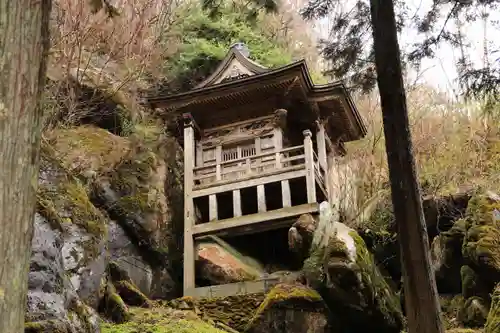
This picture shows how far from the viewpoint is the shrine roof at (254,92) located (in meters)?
12.4

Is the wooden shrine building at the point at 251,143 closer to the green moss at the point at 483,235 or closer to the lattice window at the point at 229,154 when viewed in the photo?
the lattice window at the point at 229,154

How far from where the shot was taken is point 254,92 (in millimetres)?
12766

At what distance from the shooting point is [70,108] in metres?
11.0

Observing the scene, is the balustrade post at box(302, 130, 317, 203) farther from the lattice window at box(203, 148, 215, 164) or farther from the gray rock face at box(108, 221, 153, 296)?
the gray rock face at box(108, 221, 153, 296)

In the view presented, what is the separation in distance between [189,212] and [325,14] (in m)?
6.61

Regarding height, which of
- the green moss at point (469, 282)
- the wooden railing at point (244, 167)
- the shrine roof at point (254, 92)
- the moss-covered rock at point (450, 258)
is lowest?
the green moss at point (469, 282)

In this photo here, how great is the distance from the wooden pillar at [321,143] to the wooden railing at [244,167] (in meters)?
0.30

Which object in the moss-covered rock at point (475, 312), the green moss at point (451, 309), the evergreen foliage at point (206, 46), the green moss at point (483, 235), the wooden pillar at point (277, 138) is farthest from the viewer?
the evergreen foliage at point (206, 46)

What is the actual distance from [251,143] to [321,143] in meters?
1.68

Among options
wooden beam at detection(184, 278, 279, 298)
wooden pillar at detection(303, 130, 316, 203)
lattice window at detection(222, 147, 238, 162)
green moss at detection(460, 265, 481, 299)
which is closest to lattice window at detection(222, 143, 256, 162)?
lattice window at detection(222, 147, 238, 162)

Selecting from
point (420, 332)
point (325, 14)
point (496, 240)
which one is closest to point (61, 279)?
point (420, 332)

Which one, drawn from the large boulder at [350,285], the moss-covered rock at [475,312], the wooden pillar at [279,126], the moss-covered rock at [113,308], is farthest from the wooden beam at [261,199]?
the moss-covered rock at [113,308]

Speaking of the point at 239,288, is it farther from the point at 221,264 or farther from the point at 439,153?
the point at 439,153

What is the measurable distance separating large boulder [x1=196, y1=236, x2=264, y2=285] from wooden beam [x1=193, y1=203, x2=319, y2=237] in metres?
0.19
